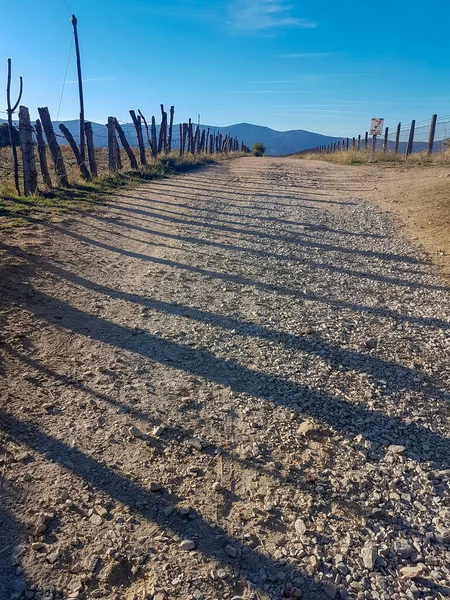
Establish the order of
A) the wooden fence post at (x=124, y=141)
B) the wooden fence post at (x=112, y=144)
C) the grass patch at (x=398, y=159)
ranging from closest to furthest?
the wooden fence post at (x=112, y=144) < the wooden fence post at (x=124, y=141) < the grass patch at (x=398, y=159)

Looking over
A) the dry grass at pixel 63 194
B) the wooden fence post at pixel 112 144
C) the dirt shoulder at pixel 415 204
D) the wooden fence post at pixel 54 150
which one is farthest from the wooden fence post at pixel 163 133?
the wooden fence post at pixel 54 150

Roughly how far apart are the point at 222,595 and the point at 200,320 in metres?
2.81

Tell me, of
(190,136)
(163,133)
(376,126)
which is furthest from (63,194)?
(376,126)

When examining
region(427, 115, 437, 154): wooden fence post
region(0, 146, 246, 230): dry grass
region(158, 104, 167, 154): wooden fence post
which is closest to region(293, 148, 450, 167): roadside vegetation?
region(427, 115, 437, 154): wooden fence post

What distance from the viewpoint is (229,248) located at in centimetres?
716

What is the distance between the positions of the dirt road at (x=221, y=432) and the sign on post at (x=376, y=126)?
27792 mm

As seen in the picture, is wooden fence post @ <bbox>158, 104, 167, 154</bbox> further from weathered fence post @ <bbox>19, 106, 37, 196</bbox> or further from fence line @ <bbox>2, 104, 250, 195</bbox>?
weathered fence post @ <bbox>19, 106, 37, 196</bbox>

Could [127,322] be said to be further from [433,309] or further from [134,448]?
[433,309]

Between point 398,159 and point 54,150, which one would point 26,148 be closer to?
point 54,150

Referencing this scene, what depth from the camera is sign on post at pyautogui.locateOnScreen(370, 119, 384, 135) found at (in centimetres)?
2994

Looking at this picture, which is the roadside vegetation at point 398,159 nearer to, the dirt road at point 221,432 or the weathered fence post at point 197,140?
the weathered fence post at point 197,140

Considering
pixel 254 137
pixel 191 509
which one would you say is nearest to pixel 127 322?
pixel 191 509

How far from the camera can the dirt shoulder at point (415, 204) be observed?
7.35m

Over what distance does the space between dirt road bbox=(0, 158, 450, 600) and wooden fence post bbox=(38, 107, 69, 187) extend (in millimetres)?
6403
